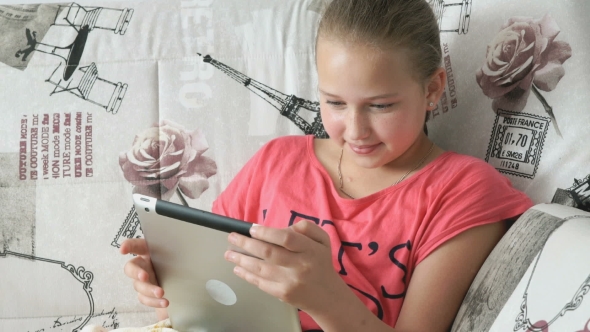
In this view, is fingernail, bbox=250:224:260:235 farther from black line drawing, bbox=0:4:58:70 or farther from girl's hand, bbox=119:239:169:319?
black line drawing, bbox=0:4:58:70

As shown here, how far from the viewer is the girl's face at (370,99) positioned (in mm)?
898

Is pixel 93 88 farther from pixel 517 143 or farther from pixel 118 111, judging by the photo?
pixel 517 143

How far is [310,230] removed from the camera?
78 centimetres

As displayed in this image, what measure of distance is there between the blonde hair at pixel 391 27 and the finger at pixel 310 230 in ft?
0.91

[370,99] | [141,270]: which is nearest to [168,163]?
[141,270]

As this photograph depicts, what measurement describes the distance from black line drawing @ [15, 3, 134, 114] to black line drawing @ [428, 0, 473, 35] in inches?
23.6

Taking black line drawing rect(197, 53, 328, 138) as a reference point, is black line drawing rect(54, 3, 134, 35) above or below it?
above

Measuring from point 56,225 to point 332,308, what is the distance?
2.06ft

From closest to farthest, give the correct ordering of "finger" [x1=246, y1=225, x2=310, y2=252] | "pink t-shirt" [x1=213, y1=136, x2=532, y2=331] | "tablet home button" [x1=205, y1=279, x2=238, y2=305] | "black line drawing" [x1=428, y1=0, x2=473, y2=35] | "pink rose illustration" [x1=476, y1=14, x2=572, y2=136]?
"finger" [x1=246, y1=225, x2=310, y2=252] < "tablet home button" [x1=205, y1=279, x2=238, y2=305] < "pink t-shirt" [x1=213, y1=136, x2=532, y2=331] < "pink rose illustration" [x1=476, y1=14, x2=572, y2=136] < "black line drawing" [x1=428, y1=0, x2=473, y2=35]

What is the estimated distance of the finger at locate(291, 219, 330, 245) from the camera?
0.77 m

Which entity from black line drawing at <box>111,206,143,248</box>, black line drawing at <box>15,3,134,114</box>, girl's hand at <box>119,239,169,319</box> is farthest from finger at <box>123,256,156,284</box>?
black line drawing at <box>15,3,134,114</box>

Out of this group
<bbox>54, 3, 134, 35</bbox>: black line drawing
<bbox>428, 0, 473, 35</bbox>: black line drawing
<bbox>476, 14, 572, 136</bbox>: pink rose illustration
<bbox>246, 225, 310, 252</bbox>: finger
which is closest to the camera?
<bbox>246, 225, 310, 252</bbox>: finger

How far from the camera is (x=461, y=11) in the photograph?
1.17 meters

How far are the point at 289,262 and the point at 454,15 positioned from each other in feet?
2.09
